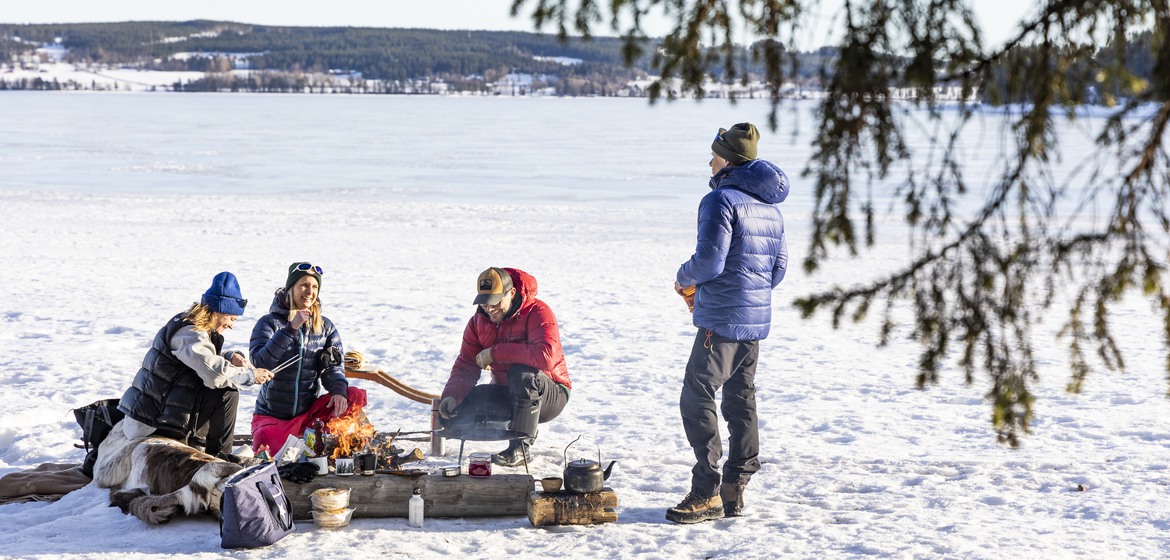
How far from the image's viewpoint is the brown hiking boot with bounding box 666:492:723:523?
5.34 metres

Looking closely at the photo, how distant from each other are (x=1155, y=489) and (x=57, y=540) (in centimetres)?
511

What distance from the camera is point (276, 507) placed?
4.98 m

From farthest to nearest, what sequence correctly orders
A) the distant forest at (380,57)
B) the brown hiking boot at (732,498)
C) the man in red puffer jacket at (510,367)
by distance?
the distant forest at (380,57) < the man in red puffer jacket at (510,367) < the brown hiking boot at (732,498)

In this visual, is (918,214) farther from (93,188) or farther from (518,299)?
(93,188)

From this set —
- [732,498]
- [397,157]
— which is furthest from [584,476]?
[397,157]

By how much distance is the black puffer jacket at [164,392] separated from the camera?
18.1 ft

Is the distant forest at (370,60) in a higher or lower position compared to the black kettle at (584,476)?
higher

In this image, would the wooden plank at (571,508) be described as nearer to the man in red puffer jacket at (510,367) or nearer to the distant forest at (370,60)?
the man in red puffer jacket at (510,367)

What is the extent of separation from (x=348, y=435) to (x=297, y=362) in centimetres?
63

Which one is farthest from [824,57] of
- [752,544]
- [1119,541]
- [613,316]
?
[613,316]

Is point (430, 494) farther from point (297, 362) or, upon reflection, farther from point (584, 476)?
point (297, 362)

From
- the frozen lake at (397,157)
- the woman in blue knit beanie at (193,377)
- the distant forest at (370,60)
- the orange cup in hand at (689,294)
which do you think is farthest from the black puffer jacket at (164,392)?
the distant forest at (370,60)

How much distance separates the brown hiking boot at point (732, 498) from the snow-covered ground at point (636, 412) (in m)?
0.08

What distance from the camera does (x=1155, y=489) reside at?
231 inches
